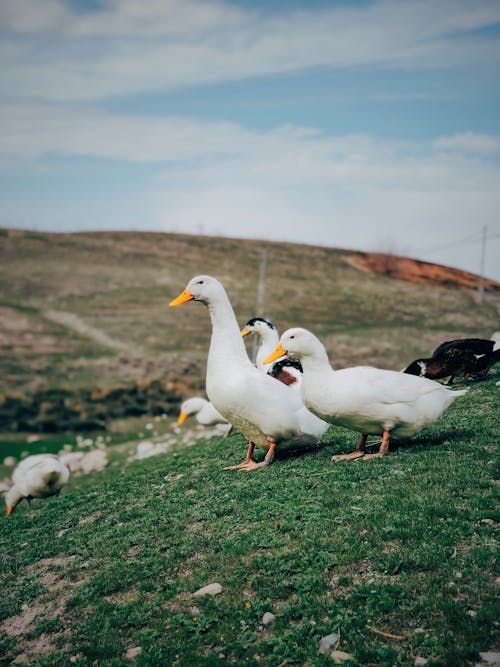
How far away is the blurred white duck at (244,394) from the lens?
834 centimetres

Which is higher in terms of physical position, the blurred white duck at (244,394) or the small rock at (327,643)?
the blurred white duck at (244,394)

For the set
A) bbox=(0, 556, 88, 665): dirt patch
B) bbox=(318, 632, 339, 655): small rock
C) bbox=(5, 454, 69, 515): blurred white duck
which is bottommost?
bbox=(5, 454, 69, 515): blurred white duck

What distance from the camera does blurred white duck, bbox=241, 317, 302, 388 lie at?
10.2 m

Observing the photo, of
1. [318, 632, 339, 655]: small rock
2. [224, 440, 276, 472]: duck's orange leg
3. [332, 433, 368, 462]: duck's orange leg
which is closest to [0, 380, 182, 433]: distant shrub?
[224, 440, 276, 472]: duck's orange leg

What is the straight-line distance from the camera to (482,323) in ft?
128

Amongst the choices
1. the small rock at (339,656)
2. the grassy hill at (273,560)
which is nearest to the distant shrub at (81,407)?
the grassy hill at (273,560)

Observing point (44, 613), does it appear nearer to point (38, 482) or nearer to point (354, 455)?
point (354, 455)

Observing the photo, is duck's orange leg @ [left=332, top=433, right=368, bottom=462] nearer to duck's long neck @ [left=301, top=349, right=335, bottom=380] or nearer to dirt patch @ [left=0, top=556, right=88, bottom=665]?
duck's long neck @ [left=301, top=349, right=335, bottom=380]

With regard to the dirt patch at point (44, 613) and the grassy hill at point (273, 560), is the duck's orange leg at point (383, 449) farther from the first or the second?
the dirt patch at point (44, 613)

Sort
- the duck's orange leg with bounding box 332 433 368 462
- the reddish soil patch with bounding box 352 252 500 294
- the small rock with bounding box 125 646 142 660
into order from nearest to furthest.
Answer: the small rock with bounding box 125 646 142 660, the duck's orange leg with bounding box 332 433 368 462, the reddish soil patch with bounding box 352 252 500 294

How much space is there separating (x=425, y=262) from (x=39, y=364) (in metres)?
31.6

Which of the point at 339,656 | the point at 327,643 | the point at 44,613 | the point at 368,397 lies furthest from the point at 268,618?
the point at 368,397

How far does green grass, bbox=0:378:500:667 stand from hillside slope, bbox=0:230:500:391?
21.2 meters

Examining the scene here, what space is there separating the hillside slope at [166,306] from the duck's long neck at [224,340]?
20.0 m
